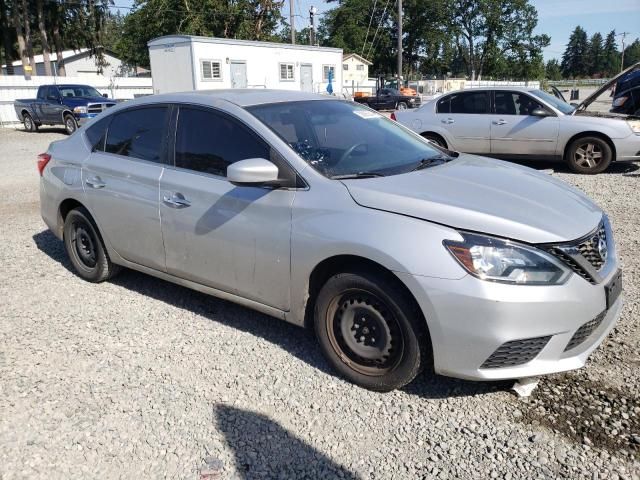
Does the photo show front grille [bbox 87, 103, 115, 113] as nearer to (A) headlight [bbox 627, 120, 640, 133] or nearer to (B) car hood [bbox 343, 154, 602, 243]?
(A) headlight [bbox 627, 120, 640, 133]

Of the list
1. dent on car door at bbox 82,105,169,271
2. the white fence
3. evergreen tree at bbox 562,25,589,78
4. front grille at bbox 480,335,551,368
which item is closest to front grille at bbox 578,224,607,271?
front grille at bbox 480,335,551,368

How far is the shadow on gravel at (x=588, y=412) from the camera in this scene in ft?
8.68

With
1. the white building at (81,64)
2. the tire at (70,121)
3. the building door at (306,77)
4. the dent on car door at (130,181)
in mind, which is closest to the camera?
the dent on car door at (130,181)

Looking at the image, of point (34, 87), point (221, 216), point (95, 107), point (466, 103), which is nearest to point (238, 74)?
point (34, 87)

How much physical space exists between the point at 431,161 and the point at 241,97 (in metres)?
1.42

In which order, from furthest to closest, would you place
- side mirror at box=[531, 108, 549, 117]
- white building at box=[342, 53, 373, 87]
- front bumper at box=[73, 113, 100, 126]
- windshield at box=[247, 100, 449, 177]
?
white building at box=[342, 53, 373, 87] → front bumper at box=[73, 113, 100, 126] → side mirror at box=[531, 108, 549, 117] → windshield at box=[247, 100, 449, 177]

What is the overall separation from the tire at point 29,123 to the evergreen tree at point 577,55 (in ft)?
468

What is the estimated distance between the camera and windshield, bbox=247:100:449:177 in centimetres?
340

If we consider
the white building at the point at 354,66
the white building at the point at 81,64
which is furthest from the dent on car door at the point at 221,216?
the white building at the point at 354,66

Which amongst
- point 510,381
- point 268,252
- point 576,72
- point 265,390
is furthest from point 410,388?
point 576,72

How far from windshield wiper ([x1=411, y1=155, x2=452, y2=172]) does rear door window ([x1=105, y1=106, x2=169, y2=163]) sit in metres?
1.87

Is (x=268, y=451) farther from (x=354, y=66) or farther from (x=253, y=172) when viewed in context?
(x=354, y=66)

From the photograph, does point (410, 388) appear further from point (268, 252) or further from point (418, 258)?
point (268, 252)

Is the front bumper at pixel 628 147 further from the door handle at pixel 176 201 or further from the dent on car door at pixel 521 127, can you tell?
the door handle at pixel 176 201
